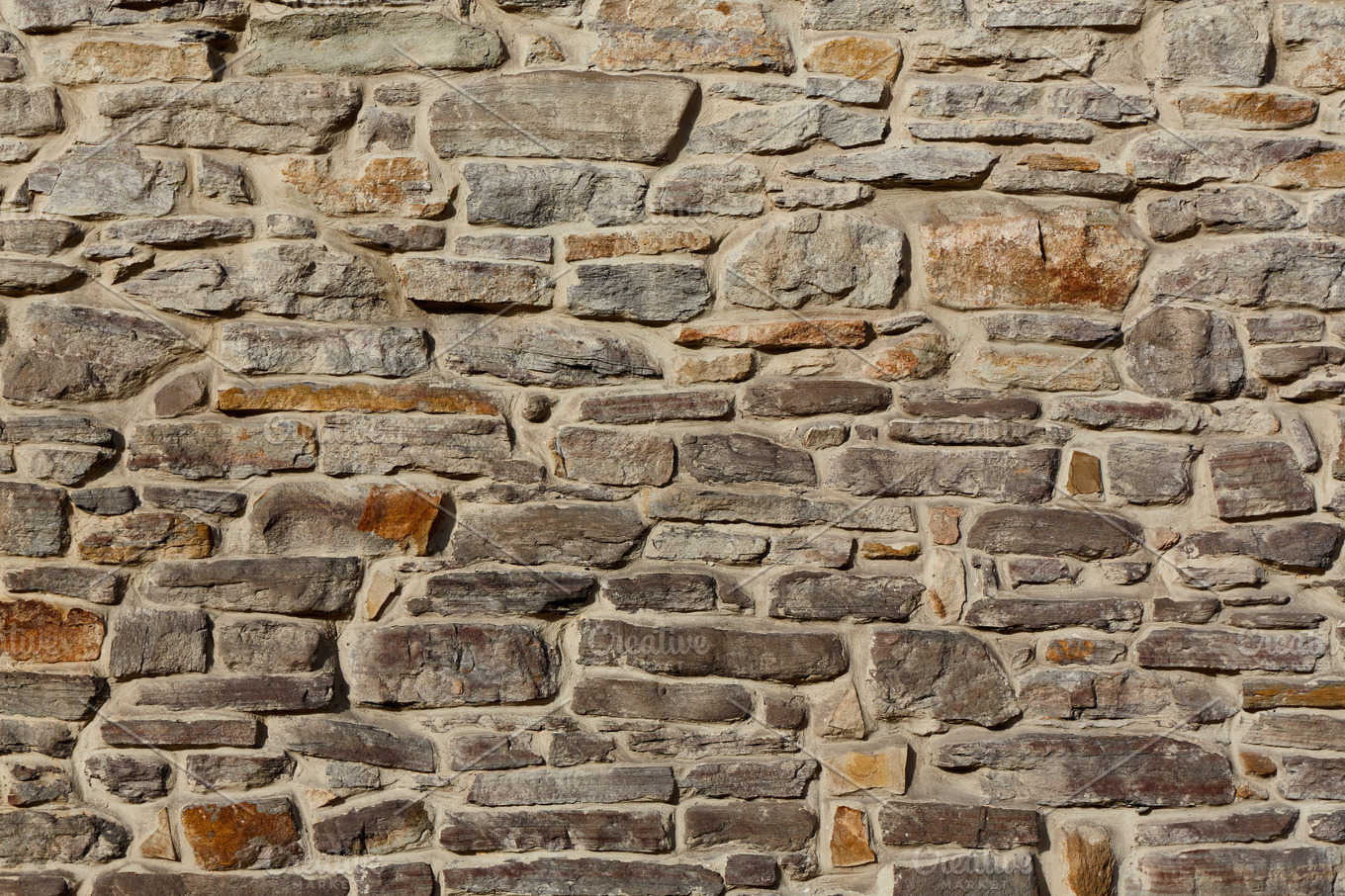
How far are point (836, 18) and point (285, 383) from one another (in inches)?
55.9

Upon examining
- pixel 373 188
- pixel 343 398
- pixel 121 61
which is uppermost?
pixel 121 61

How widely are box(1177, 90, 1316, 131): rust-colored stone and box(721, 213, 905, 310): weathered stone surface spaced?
697 millimetres

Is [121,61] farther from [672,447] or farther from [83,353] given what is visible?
[672,447]

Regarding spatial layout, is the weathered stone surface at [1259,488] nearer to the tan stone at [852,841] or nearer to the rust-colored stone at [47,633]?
the tan stone at [852,841]

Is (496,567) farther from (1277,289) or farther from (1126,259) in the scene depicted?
(1277,289)

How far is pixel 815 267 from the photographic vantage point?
2029 mm

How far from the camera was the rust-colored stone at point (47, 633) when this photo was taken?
197 centimetres

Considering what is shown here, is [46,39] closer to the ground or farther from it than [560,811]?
farther from it

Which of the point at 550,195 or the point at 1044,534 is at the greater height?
the point at 550,195

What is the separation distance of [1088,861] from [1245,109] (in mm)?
1630

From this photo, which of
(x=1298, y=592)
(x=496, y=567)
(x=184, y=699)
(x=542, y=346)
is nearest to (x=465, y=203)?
(x=542, y=346)

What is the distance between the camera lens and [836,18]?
206 centimetres

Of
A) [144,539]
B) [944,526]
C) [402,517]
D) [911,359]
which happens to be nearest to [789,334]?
[911,359]

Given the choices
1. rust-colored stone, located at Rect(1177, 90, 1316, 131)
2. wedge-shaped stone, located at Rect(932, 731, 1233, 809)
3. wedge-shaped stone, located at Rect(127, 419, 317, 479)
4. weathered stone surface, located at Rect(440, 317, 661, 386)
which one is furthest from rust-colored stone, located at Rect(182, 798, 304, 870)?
rust-colored stone, located at Rect(1177, 90, 1316, 131)
